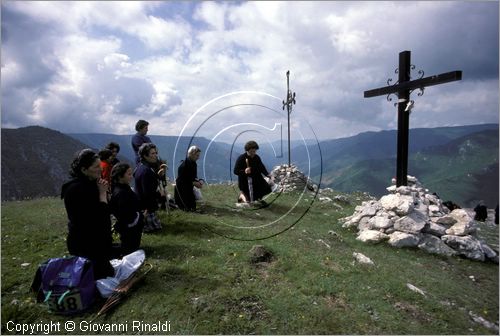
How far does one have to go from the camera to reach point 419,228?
905cm

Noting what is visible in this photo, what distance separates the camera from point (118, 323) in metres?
5.26

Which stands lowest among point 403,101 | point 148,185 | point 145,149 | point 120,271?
point 120,271

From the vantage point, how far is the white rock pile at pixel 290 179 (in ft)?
56.1

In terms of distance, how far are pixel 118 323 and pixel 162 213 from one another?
5775mm

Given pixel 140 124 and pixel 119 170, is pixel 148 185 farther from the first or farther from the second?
pixel 140 124

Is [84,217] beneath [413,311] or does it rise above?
above

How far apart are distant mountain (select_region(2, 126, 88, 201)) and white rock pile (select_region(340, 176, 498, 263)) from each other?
8892 centimetres

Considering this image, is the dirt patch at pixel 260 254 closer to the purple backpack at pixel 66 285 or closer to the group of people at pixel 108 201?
the group of people at pixel 108 201

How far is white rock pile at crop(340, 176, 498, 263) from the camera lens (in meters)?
8.50

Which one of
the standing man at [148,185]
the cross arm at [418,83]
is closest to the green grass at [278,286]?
the standing man at [148,185]

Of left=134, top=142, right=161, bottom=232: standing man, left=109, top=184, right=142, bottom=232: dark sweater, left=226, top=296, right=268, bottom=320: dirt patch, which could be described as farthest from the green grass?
left=109, top=184, right=142, bottom=232: dark sweater

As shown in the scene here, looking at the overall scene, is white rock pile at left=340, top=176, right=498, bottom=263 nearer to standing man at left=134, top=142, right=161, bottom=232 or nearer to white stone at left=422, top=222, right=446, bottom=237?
white stone at left=422, top=222, right=446, bottom=237

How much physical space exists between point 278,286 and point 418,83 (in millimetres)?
8938

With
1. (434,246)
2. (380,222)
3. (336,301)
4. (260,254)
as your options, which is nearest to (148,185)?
(260,254)
